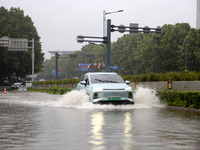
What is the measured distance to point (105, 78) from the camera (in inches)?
790

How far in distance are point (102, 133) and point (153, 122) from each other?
3.22m

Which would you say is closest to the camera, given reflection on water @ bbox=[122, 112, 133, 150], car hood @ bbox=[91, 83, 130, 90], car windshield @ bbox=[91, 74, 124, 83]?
reflection on water @ bbox=[122, 112, 133, 150]

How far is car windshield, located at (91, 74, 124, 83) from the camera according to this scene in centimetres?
1973

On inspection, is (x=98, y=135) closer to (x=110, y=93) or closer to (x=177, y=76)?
(x=110, y=93)

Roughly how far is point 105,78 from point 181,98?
12.1 ft

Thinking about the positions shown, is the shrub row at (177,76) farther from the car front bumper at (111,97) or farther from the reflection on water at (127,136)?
the reflection on water at (127,136)

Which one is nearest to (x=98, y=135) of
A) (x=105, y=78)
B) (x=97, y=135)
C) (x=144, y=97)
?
(x=97, y=135)

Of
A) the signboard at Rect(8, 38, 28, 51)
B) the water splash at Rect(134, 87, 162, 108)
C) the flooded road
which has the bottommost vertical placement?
the flooded road

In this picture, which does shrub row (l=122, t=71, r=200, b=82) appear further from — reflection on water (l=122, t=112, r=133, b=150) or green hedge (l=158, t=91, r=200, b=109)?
reflection on water (l=122, t=112, r=133, b=150)

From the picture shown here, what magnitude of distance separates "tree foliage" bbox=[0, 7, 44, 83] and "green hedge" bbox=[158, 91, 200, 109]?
55.1 metres

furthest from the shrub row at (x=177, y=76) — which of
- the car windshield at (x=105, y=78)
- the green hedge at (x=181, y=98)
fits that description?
the car windshield at (x=105, y=78)

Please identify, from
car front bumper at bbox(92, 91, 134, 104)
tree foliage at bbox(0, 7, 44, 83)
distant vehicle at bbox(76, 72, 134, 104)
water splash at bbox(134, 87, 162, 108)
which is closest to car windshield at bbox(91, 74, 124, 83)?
distant vehicle at bbox(76, 72, 134, 104)

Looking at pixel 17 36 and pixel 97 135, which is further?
pixel 17 36

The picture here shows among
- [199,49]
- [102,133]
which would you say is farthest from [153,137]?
[199,49]
